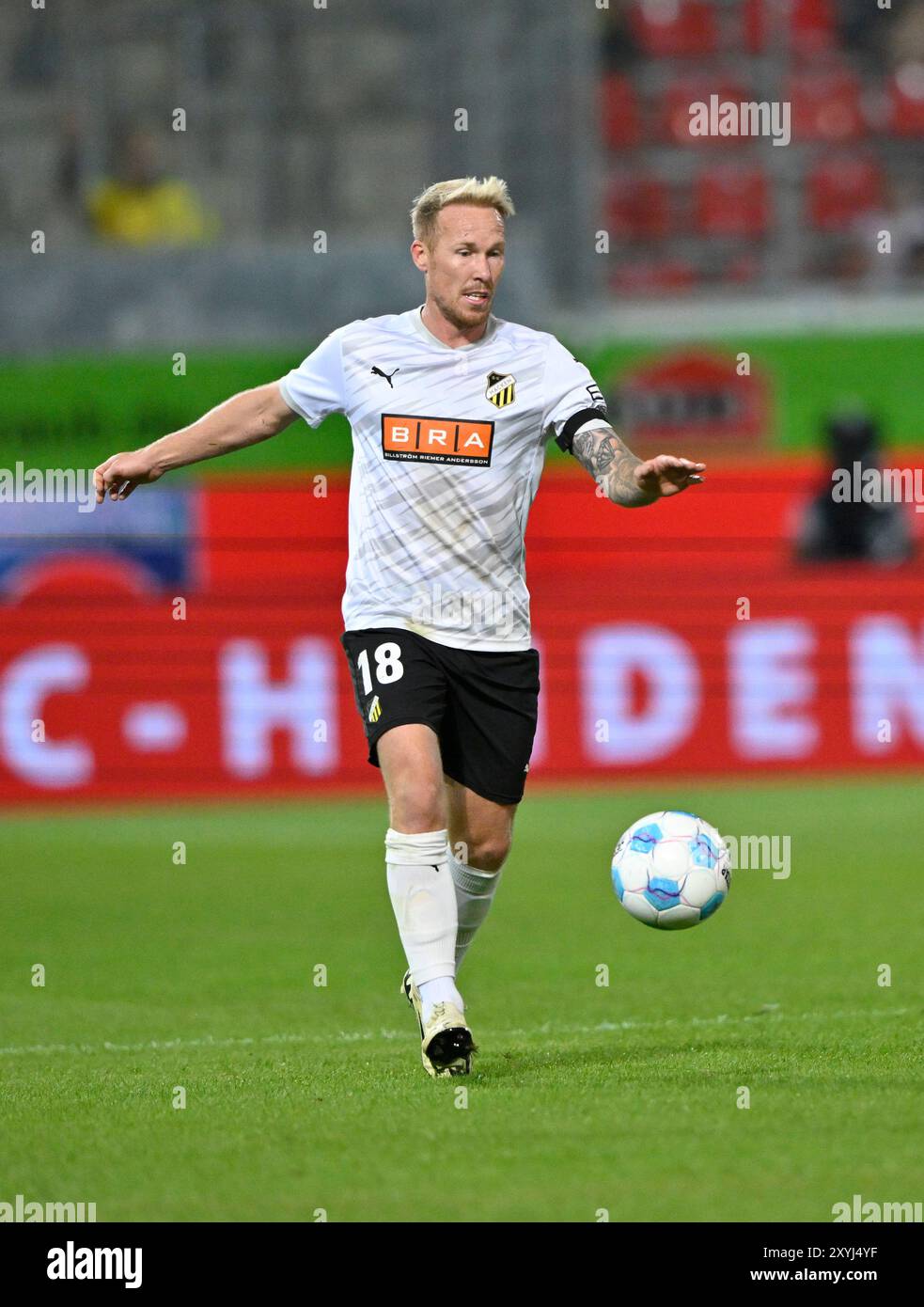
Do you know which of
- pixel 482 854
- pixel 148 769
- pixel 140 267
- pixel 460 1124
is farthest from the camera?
pixel 140 267

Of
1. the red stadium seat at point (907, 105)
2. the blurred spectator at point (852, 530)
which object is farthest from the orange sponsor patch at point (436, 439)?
the red stadium seat at point (907, 105)

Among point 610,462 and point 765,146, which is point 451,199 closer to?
point 610,462

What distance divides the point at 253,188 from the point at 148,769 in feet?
20.1

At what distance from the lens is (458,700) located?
589 cm

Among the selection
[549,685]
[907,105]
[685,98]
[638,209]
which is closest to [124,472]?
[549,685]

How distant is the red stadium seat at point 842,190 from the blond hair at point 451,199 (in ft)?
42.0

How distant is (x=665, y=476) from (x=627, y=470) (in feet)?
0.83

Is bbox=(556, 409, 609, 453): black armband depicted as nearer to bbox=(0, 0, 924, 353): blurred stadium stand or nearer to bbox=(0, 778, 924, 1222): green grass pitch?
bbox=(0, 778, 924, 1222): green grass pitch

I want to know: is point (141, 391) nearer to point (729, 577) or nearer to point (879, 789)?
point (729, 577)

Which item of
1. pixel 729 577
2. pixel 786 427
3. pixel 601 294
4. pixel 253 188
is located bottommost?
pixel 729 577

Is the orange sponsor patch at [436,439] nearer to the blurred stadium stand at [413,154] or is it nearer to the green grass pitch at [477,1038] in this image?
the green grass pitch at [477,1038]

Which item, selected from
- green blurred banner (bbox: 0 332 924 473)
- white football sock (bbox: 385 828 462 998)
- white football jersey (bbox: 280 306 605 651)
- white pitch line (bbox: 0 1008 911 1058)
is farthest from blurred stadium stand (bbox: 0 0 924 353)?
white football sock (bbox: 385 828 462 998)

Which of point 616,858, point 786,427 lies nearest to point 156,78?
point 786,427

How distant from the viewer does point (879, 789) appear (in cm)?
1369
